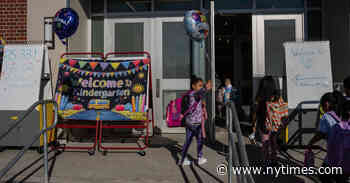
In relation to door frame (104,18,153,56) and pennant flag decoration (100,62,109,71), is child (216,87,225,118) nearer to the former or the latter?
door frame (104,18,153,56)

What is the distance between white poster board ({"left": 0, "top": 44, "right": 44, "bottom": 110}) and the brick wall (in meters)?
1.12

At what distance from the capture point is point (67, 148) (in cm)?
517

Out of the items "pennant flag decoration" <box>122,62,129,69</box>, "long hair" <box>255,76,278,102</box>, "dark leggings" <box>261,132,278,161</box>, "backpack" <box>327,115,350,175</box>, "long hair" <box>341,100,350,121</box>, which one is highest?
"pennant flag decoration" <box>122,62,129,69</box>

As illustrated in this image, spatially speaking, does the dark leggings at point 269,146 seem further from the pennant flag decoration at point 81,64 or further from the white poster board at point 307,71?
the pennant flag decoration at point 81,64

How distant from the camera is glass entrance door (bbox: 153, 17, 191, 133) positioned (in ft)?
22.8

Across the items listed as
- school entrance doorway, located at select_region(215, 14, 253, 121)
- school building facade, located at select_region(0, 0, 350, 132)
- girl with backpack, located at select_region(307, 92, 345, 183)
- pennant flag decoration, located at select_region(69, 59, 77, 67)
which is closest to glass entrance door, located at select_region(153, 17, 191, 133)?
school building facade, located at select_region(0, 0, 350, 132)

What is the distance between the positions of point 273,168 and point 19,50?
4.90 metres

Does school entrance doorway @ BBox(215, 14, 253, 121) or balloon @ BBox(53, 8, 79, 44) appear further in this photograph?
school entrance doorway @ BBox(215, 14, 253, 121)

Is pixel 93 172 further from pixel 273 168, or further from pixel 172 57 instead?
pixel 172 57

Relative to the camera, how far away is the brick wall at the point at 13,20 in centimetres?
628

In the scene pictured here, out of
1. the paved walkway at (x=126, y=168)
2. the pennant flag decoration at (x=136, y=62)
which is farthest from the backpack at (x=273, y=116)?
the pennant flag decoration at (x=136, y=62)

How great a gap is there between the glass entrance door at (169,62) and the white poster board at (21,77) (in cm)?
268

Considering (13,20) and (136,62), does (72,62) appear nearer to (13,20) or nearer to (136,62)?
(136,62)

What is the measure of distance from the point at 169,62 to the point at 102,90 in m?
2.12
